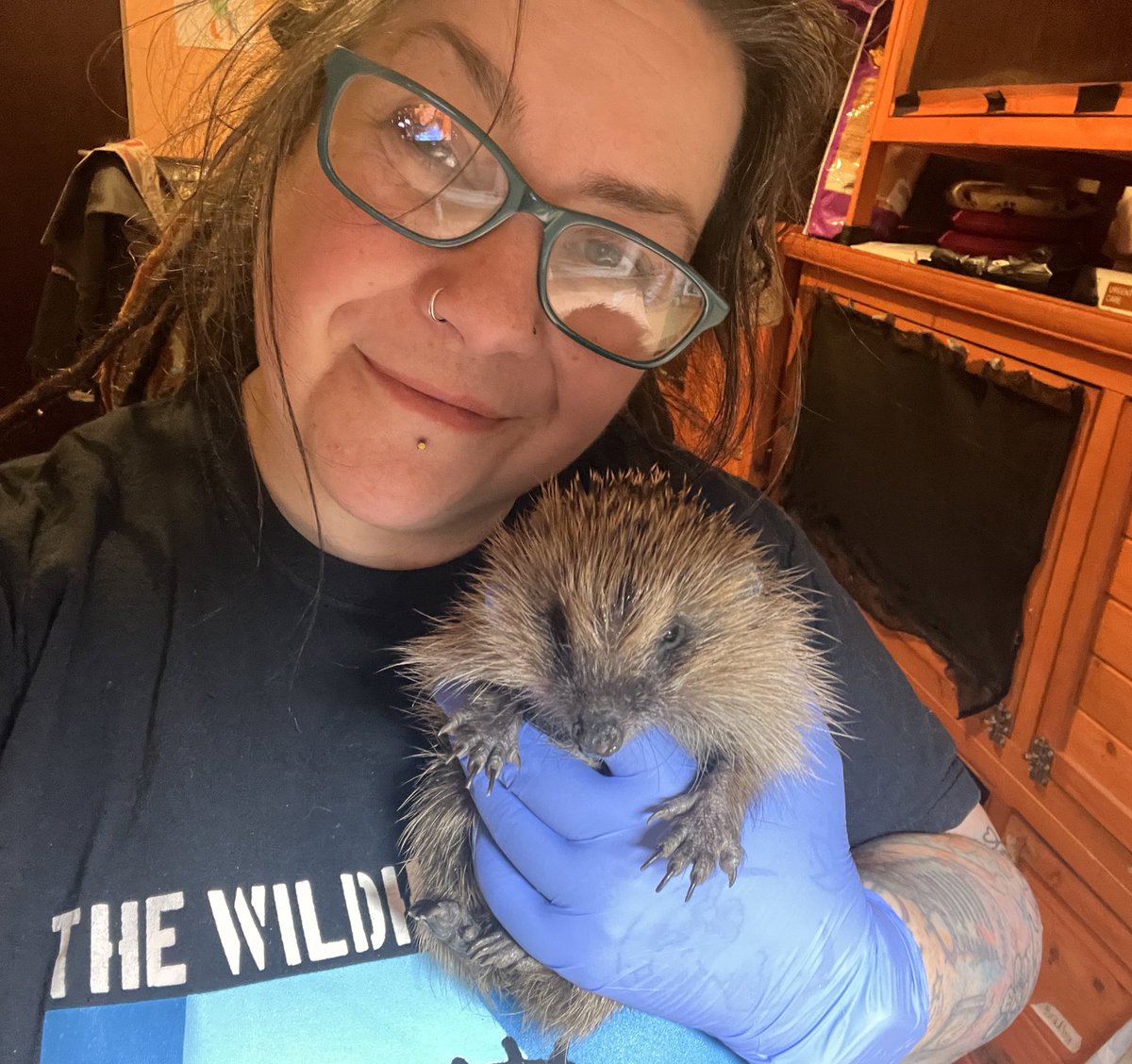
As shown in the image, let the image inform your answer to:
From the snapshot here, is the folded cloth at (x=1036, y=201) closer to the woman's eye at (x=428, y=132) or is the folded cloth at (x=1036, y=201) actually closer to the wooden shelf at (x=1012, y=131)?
the wooden shelf at (x=1012, y=131)

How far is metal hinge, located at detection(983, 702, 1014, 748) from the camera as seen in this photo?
2.53 meters

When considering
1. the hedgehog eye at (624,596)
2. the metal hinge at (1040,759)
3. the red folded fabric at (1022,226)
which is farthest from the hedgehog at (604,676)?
the red folded fabric at (1022,226)

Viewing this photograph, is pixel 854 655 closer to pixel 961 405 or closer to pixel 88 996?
pixel 88 996

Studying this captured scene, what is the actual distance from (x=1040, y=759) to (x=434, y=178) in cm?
241

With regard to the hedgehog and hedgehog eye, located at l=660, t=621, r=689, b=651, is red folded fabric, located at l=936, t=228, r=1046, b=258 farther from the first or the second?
hedgehog eye, located at l=660, t=621, r=689, b=651

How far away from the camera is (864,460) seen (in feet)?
9.84

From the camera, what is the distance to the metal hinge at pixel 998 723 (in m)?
2.53

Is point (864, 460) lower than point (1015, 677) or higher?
higher

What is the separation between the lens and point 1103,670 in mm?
2217

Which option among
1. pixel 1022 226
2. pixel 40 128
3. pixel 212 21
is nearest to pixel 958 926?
pixel 212 21

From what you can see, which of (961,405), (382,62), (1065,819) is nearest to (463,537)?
(382,62)

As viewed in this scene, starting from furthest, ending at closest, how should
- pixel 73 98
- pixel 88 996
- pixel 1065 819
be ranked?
pixel 73 98 < pixel 1065 819 < pixel 88 996

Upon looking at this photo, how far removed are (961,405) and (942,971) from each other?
1.78m

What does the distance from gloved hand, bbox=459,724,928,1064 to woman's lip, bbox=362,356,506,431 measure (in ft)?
1.62
